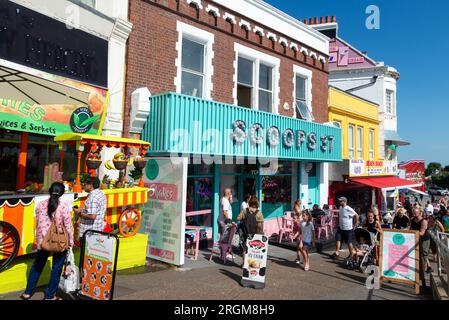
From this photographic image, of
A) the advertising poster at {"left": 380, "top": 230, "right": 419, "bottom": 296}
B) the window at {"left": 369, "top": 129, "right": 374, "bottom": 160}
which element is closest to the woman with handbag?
the advertising poster at {"left": 380, "top": 230, "right": 419, "bottom": 296}

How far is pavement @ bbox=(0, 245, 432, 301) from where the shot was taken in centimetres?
611

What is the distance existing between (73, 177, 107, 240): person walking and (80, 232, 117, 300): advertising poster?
671 millimetres

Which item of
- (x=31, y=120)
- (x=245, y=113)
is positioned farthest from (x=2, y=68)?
(x=245, y=113)

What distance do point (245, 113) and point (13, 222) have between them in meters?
6.83

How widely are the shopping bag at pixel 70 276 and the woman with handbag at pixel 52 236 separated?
0.19 meters

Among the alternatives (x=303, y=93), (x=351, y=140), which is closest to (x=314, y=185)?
(x=303, y=93)

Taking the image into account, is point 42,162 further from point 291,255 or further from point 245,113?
point 291,255

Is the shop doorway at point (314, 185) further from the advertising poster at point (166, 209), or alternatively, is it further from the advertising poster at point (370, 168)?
the advertising poster at point (166, 209)

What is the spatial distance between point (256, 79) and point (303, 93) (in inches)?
131

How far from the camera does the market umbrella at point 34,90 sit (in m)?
6.40

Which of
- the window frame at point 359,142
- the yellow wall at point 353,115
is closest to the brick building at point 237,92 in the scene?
the yellow wall at point 353,115

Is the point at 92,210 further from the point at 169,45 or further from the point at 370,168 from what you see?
the point at 370,168

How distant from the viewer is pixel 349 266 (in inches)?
347

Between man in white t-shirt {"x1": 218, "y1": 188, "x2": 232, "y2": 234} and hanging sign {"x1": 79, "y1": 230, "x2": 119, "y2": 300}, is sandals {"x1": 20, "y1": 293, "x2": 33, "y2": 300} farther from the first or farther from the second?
man in white t-shirt {"x1": 218, "y1": 188, "x2": 232, "y2": 234}
